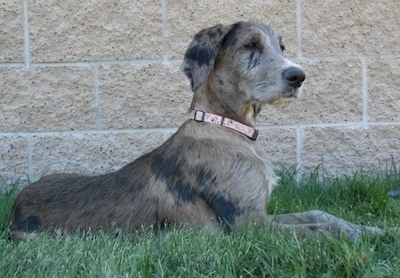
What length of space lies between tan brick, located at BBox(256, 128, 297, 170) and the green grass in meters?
2.63

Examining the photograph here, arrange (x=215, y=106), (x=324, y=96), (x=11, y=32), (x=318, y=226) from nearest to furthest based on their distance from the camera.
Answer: (x=318, y=226), (x=215, y=106), (x=11, y=32), (x=324, y=96)

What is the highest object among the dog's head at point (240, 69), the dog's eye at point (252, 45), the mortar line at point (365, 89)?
the dog's eye at point (252, 45)

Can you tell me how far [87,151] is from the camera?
658cm

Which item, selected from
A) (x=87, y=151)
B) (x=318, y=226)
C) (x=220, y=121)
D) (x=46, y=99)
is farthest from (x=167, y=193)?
(x=46, y=99)

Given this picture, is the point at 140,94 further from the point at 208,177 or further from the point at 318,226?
the point at 318,226

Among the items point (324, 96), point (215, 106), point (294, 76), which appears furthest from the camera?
point (324, 96)

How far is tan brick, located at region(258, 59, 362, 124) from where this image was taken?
6.75m

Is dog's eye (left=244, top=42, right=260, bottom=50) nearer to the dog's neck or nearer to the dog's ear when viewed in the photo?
the dog's ear

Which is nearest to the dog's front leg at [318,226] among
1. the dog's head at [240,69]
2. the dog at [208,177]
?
the dog at [208,177]

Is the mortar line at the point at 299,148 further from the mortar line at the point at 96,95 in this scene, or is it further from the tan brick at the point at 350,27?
the mortar line at the point at 96,95

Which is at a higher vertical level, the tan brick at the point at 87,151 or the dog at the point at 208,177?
the dog at the point at 208,177

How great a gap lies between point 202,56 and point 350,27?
244cm

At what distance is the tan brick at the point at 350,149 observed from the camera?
266 inches

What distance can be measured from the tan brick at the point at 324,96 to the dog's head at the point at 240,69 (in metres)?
1.82
